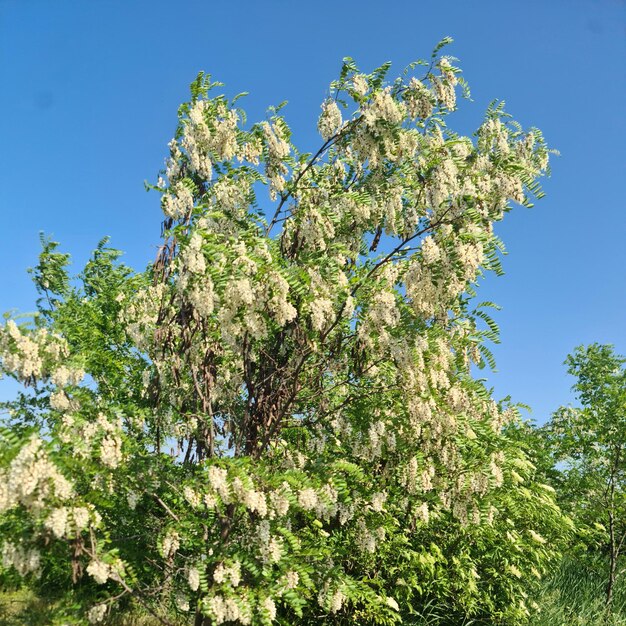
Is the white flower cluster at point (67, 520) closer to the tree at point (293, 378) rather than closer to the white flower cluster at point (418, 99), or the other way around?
the tree at point (293, 378)

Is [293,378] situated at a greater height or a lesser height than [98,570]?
greater

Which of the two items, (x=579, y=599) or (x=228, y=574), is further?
(x=579, y=599)

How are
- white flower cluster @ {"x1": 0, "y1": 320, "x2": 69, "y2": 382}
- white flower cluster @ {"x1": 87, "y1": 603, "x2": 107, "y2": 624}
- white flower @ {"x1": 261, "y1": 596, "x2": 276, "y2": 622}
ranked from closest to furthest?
1. white flower cluster @ {"x1": 87, "y1": 603, "x2": 107, "y2": 624}
2. white flower cluster @ {"x1": 0, "y1": 320, "x2": 69, "y2": 382}
3. white flower @ {"x1": 261, "y1": 596, "x2": 276, "y2": 622}

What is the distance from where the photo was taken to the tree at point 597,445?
13117mm

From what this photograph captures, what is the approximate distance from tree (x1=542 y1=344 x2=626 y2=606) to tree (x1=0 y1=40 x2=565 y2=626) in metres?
5.18

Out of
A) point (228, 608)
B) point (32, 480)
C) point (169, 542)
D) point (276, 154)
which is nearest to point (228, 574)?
point (228, 608)

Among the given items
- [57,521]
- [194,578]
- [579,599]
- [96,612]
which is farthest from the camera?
[579,599]

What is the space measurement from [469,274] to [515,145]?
2.88m

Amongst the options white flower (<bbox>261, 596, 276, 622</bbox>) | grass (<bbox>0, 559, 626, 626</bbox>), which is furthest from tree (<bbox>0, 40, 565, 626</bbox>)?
grass (<bbox>0, 559, 626, 626</bbox>)

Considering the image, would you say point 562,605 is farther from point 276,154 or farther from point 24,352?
point 24,352

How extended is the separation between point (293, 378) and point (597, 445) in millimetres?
9869

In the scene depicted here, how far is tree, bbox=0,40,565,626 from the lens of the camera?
5.87 m

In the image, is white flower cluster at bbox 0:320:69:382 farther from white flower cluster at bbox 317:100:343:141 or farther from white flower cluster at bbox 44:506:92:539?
white flower cluster at bbox 317:100:343:141

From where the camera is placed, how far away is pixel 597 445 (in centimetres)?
1377
